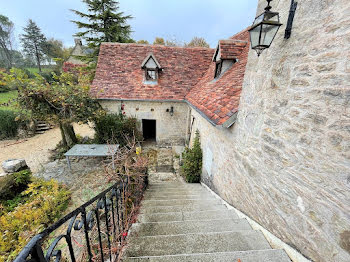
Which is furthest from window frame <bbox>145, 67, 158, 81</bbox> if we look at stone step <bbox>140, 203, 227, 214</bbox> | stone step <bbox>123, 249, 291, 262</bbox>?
stone step <bbox>123, 249, 291, 262</bbox>

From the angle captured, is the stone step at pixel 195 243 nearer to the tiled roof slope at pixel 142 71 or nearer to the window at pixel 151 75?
the tiled roof slope at pixel 142 71

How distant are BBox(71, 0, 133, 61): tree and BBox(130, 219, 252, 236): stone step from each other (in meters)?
15.1

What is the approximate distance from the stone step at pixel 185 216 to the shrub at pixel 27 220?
2846 mm

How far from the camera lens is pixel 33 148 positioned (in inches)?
384

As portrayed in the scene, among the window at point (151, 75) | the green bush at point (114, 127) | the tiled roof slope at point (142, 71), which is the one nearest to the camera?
the green bush at point (114, 127)

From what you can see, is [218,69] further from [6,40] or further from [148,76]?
[6,40]

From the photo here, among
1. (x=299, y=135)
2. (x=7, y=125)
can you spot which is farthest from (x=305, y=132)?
(x=7, y=125)

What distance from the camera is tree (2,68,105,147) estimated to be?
6803 millimetres

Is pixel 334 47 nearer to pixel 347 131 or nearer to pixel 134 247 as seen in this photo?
pixel 347 131

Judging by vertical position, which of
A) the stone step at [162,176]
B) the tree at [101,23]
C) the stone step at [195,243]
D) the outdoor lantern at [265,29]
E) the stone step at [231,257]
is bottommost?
the stone step at [162,176]

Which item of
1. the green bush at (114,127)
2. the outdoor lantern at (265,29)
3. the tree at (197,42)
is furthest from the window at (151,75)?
the tree at (197,42)

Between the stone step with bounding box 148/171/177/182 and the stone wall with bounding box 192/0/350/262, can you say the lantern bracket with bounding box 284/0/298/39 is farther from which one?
the stone step with bounding box 148/171/177/182

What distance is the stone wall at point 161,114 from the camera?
9438 mm

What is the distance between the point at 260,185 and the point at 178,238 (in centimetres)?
156
